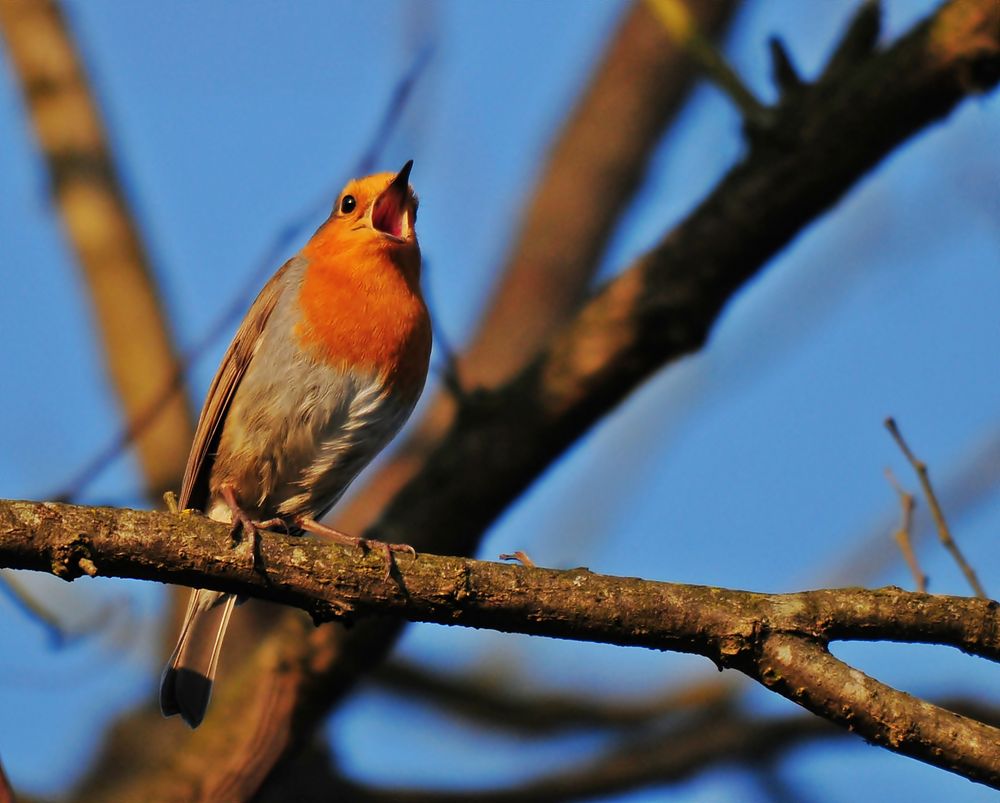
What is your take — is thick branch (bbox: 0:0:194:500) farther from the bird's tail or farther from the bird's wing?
the bird's tail

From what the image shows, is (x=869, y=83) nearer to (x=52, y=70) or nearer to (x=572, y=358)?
(x=572, y=358)

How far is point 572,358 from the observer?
16.9ft

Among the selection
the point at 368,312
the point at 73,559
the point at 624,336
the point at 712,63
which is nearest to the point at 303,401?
the point at 368,312

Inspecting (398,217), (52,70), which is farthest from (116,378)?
(398,217)

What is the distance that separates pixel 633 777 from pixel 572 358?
186 cm

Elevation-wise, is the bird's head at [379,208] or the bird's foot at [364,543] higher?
the bird's head at [379,208]

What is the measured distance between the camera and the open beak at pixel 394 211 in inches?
228

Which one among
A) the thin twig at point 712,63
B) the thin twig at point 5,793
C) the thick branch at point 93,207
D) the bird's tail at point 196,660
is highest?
the thick branch at point 93,207

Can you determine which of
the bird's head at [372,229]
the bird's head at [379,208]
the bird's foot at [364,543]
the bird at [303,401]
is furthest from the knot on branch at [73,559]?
the bird's head at [379,208]

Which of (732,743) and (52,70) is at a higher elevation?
(52,70)

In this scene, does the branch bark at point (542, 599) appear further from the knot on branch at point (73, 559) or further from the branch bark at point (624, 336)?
the branch bark at point (624, 336)

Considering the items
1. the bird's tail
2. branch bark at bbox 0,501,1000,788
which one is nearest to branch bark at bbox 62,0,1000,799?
the bird's tail

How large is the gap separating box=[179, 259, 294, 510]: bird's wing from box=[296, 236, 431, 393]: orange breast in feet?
0.92

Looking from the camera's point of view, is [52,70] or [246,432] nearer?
[246,432]
